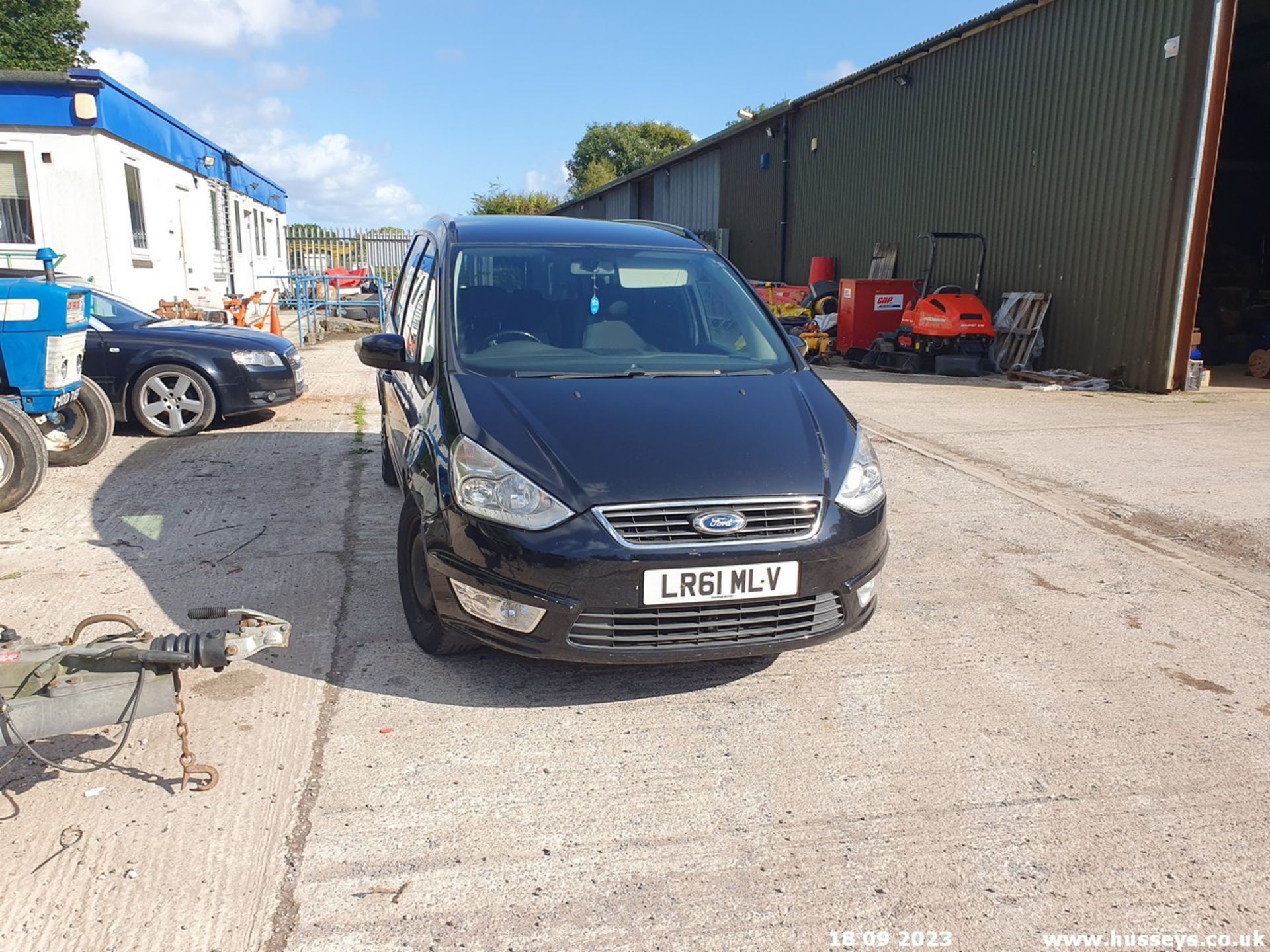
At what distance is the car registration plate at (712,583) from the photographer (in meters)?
3.14

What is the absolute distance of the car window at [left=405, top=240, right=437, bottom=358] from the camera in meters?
4.72

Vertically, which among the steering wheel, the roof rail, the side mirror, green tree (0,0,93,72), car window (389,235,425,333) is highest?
green tree (0,0,93,72)

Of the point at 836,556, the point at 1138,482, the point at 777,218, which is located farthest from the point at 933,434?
the point at 777,218

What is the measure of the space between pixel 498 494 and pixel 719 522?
30.3 inches

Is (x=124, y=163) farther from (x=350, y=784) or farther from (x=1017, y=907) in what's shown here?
(x=1017, y=907)

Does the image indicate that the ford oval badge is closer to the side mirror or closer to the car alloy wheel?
the side mirror

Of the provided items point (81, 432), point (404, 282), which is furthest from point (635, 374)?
point (81, 432)

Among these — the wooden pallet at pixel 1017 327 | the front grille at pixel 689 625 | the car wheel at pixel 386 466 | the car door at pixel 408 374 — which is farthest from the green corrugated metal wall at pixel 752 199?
the front grille at pixel 689 625

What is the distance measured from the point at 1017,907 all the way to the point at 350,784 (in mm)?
1947

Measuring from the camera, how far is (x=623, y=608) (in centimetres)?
317

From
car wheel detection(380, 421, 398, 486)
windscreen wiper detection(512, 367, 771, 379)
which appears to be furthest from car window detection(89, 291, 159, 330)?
windscreen wiper detection(512, 367, 771, 379)

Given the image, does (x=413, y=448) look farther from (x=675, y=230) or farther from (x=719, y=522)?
(x=675, y=230)

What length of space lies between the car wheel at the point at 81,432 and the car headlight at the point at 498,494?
4908 mm

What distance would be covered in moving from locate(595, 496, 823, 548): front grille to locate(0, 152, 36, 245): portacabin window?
12.6 metres
